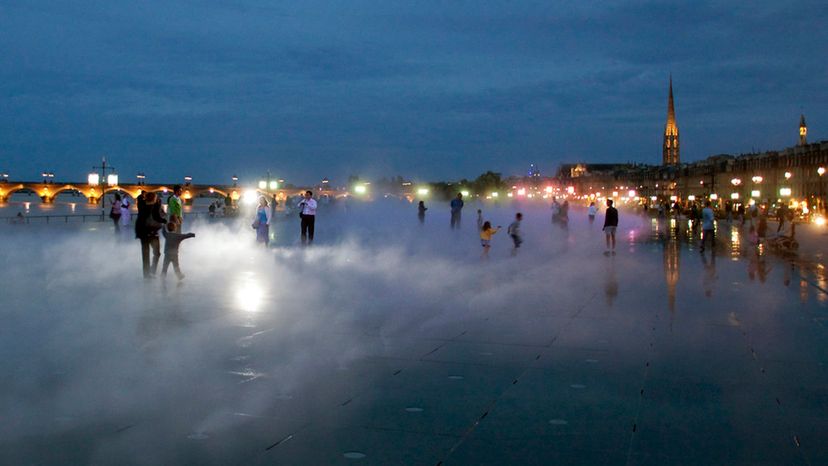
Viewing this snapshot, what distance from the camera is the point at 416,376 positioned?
7.10m

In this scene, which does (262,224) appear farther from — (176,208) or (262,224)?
(176,208)

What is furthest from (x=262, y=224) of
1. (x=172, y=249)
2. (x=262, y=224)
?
(x=172, y=249)

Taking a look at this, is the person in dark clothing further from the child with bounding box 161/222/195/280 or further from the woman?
the woman

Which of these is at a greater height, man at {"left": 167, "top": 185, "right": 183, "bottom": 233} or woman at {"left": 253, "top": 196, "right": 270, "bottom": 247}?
man at {"left": 167, "top": 185, "right": 183, "bottom": 233}

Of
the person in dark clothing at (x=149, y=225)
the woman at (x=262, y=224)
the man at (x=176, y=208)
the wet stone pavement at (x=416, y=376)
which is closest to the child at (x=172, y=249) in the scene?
the person in dark clothing at (x=149, y=225)

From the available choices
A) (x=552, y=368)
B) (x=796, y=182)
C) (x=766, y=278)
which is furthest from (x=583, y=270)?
(x=796, y=182)

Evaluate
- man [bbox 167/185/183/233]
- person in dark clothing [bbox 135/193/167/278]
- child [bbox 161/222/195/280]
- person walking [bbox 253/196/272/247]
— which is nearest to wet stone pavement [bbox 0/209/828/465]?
child [bbox 161/222/195/280]

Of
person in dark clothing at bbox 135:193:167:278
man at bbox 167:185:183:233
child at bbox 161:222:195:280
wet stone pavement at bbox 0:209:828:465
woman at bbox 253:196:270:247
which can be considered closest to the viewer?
wet stone pavement at bbox 0:209:828:465

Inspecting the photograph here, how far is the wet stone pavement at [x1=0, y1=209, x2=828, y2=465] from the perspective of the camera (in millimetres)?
5176

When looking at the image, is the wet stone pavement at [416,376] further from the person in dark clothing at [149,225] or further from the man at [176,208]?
the man at [176,208]

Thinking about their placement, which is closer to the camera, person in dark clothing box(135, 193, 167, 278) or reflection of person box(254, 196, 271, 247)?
person in dark clothing box(135, 193, 167, 278)

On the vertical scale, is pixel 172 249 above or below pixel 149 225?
below

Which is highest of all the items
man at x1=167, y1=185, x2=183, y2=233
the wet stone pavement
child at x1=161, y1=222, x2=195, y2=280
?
man at x1=167, y1=185, x2=183, y2=233

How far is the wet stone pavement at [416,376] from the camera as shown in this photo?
5176 millimetres
